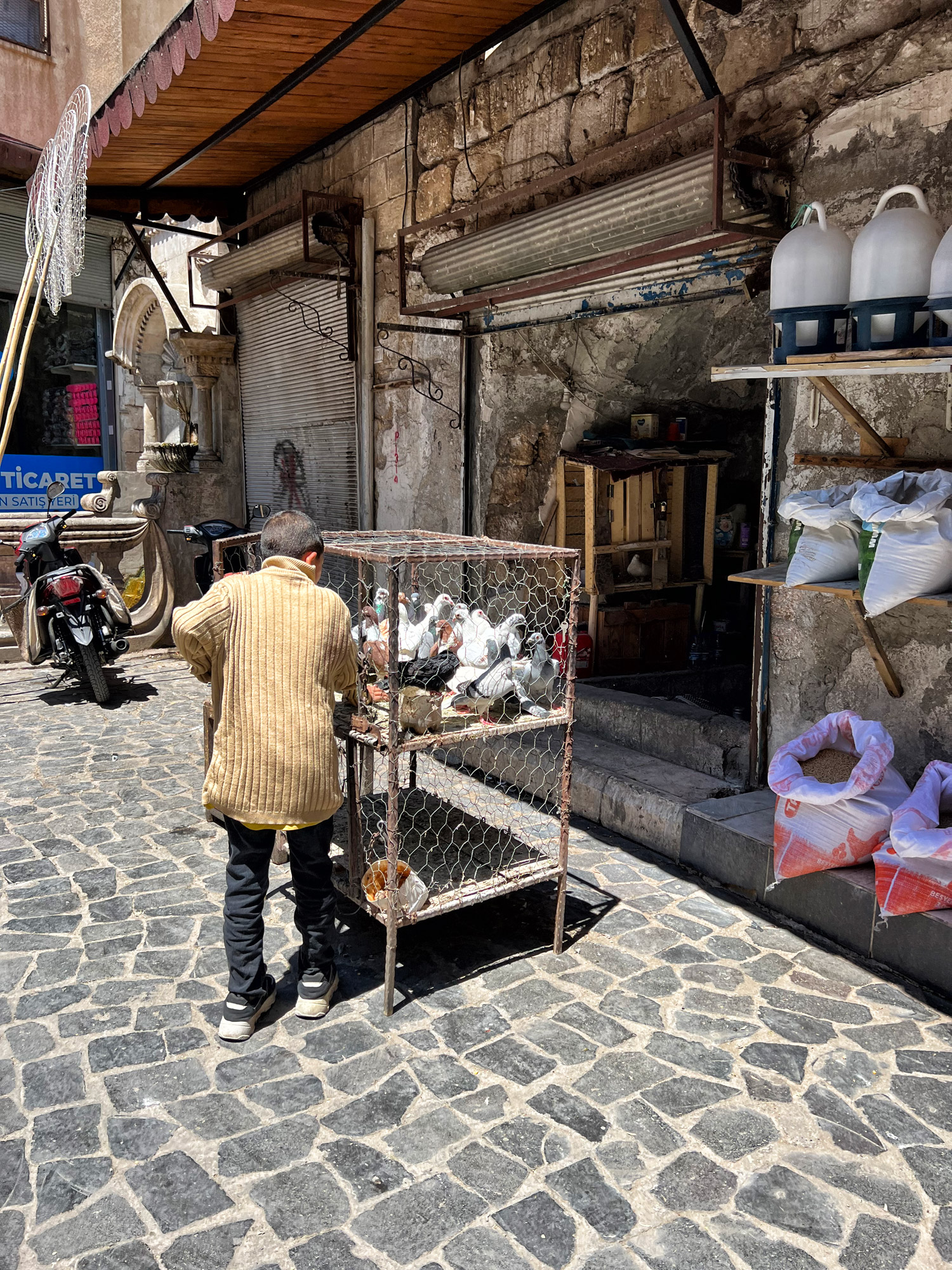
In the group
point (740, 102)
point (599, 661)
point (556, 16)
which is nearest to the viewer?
point (740, 102)

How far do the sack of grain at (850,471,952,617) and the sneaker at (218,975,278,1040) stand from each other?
2.54 meters

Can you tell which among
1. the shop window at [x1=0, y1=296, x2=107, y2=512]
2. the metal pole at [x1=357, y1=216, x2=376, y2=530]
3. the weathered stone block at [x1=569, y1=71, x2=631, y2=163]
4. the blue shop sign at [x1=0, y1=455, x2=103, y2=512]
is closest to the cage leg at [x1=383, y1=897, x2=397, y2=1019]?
the weathered stone block at [x1=569, y1=71, x2=631, y2=163]

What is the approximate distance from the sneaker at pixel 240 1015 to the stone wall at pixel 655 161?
2772mm

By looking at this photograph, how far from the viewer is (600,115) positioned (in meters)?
5.59

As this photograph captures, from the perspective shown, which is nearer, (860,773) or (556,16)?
(860,773)

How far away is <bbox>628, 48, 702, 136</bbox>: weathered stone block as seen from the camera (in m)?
5.01

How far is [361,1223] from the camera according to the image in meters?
2.30

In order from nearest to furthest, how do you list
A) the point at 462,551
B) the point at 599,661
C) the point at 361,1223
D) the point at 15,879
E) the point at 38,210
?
the point at 361,1223 → the point at 462,551 → the point at 15,879 → the point at 599,661 → the point at 38,210

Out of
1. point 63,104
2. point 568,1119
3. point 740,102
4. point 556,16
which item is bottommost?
point 568,1119

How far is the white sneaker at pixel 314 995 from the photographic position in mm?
3191

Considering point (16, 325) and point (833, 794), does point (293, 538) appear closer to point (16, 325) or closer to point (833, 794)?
point (833, 794)

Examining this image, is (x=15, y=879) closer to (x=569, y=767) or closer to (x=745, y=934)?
(x=569, y=767)

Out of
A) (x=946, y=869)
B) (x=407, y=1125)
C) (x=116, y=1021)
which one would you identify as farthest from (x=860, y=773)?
(x=116, y=1021)

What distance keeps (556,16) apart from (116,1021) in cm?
589
